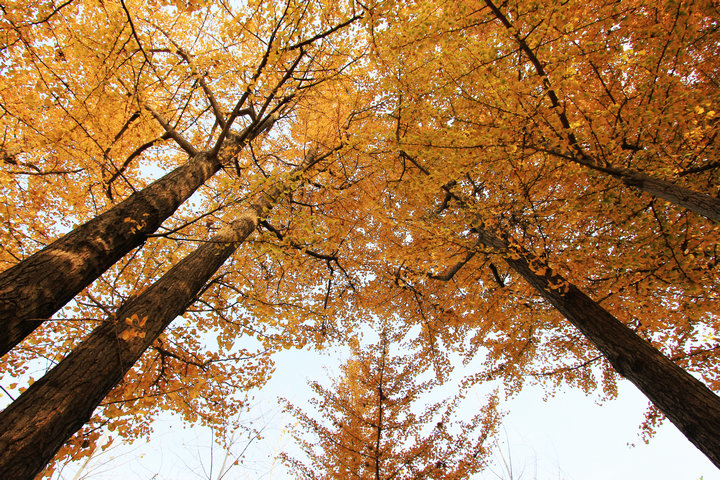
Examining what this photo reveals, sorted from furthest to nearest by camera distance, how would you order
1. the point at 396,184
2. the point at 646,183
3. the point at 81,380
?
1. the point at 396,184
2. the point at 646,183
3. the point at 81,380

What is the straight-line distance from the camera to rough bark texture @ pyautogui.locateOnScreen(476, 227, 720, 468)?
2371 mm

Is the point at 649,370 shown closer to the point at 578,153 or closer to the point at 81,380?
the point at 578,153

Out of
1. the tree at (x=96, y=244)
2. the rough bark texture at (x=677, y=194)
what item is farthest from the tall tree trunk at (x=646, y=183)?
the tree at (x=96, y=244)

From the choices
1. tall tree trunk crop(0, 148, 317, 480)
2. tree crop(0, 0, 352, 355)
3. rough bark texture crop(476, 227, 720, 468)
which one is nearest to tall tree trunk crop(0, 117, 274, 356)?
tree crop(0, 0, 352, 355)

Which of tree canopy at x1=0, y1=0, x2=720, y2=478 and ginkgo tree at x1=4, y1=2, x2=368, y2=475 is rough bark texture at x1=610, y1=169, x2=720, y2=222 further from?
ginkgo tree at x1=4, y1=2, x2=368, y2=475

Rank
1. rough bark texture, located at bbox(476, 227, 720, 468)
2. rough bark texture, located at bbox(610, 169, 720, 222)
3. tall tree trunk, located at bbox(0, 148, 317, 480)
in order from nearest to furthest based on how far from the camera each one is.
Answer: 1. tall tree trunk, located at bbox(0, 148, 317, 480)
2. rough bark texture, located at bbox(610, 169, 720, 222)
3. rough bark texture, located at bbox(476, 227, 720, 468)

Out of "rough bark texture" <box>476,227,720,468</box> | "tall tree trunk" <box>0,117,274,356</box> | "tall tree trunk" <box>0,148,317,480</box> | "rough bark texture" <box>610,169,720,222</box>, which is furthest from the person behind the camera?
"rough bark texture" <box>476,227,720,468</box>

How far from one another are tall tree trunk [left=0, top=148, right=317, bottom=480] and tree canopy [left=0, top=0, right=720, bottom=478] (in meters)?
0.03

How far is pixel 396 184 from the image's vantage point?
5.26 meters

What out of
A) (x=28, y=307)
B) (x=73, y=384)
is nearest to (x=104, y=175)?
(x=28, y=307)

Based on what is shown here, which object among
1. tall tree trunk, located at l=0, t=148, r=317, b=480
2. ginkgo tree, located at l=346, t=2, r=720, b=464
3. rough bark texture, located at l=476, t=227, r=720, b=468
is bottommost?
tall tree trunk, located at l=0, t=148, r=317, b=480

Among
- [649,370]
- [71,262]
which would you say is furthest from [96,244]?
[649,370]

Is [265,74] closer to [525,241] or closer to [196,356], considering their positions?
[196,356]

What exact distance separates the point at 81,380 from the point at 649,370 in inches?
201
